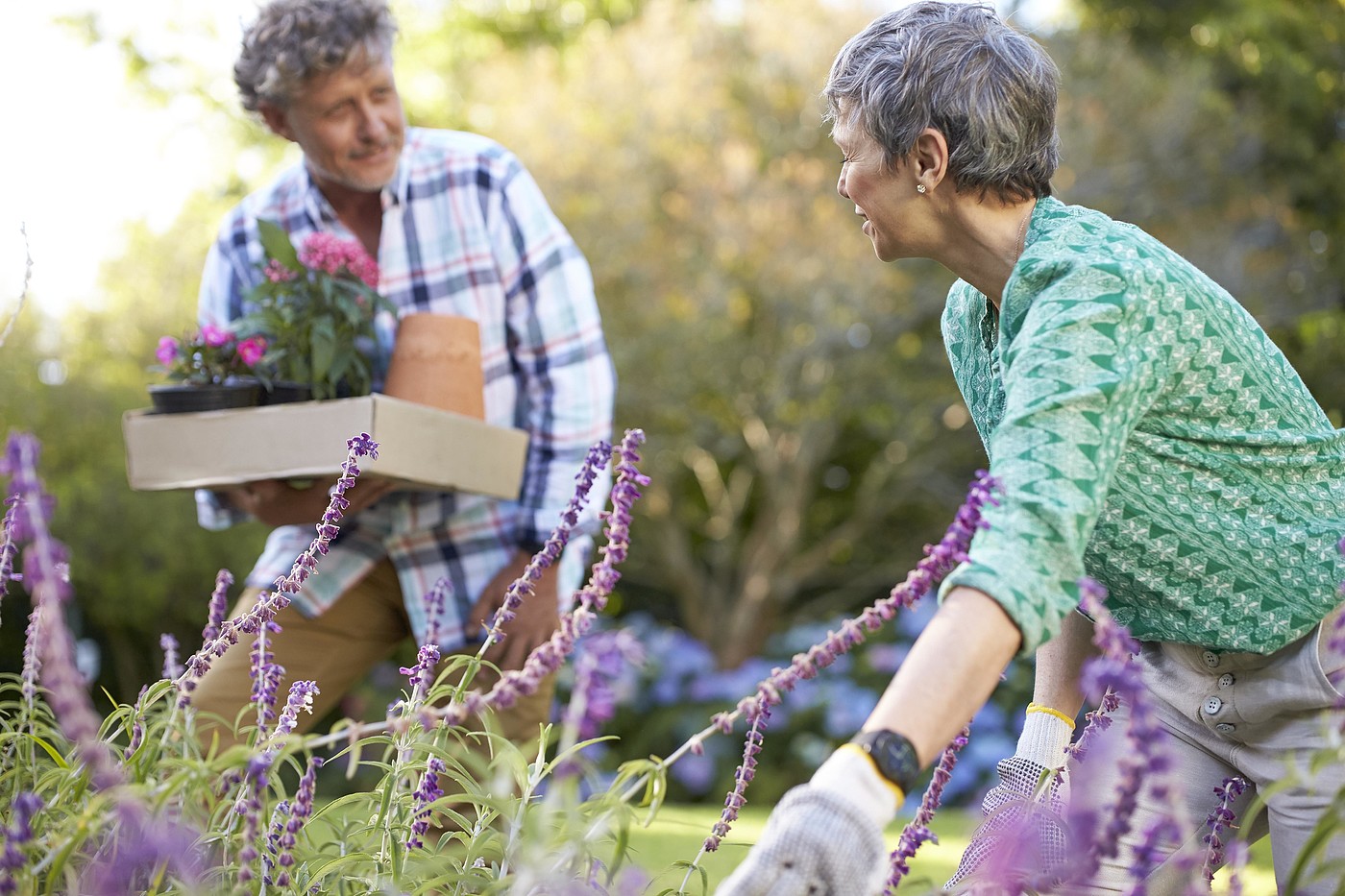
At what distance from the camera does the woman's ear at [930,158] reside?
5.44 ft

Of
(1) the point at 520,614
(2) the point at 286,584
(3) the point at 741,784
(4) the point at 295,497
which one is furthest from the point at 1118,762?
(4) the point at 295,497

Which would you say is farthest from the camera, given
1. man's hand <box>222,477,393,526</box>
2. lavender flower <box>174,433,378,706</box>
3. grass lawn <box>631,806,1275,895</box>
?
grass lawn <box>631,806,1275,895</box>

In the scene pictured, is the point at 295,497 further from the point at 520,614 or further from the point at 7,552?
the point at 7,552

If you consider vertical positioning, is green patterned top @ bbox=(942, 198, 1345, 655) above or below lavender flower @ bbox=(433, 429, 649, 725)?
above

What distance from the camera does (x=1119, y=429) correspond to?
1368mm

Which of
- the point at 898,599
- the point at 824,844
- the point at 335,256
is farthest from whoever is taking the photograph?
the point at 335,256

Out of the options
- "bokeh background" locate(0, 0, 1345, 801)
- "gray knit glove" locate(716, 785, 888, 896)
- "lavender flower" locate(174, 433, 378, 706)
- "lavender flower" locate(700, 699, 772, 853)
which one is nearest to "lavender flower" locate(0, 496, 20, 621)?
"lavender flower" locate(174, 433, 378, 706)

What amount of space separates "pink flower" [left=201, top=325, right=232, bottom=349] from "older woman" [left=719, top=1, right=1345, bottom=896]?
1481 millimetres

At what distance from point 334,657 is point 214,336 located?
756 mm

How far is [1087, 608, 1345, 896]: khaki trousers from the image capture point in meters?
1.66

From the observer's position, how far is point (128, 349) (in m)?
8.98

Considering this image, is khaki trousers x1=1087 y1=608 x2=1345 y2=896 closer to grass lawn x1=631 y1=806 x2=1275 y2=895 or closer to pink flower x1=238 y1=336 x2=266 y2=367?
grass lawn x1=631 y1=806 x2=1275 y2=895

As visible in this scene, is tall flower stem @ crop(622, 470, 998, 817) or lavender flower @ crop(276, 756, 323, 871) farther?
lavender flower @ crop(276, 756, 323, 871)

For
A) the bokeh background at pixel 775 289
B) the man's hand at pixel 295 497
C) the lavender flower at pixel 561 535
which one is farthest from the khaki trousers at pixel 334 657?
the bokeh background at pixel 775 289
